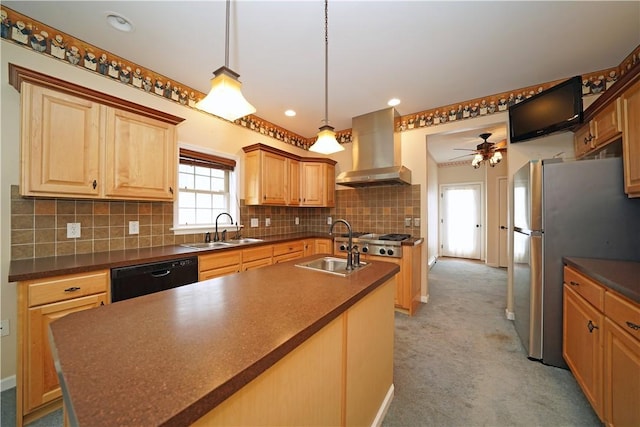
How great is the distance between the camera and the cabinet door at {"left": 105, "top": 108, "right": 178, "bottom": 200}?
2.00m

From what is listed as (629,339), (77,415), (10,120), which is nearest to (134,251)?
(10,120)

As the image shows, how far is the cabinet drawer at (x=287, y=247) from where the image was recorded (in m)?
3.18

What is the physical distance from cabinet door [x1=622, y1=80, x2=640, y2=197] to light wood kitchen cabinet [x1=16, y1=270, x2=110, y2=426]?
3.74 metres

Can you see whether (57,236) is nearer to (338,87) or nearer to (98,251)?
(98,251)

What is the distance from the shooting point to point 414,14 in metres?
1.76

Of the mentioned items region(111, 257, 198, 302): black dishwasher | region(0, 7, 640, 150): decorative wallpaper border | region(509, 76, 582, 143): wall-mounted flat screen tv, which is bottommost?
region(111, 257, 198, 302): black dishwasher

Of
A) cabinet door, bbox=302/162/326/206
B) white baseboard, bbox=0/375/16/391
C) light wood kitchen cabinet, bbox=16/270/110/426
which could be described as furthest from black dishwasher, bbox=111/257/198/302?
cabinet door, bbox=302/162/326/206

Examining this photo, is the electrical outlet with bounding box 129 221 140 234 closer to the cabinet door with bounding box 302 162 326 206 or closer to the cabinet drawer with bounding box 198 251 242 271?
the cabinet drawer with bounding box 198 251 242 271

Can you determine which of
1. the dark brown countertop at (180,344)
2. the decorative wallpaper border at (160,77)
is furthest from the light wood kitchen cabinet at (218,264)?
the decorative wallpaper border at (160,77)

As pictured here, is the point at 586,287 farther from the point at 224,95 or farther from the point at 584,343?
the point at 224,95

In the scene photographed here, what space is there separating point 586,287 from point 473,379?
1.02m

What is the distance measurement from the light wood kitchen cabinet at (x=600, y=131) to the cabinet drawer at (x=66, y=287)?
3881 millimetres

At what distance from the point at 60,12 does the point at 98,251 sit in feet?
6.04

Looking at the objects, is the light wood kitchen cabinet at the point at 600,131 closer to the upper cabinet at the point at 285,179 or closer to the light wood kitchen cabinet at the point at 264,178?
the upper cabinet at the point at 285,179
